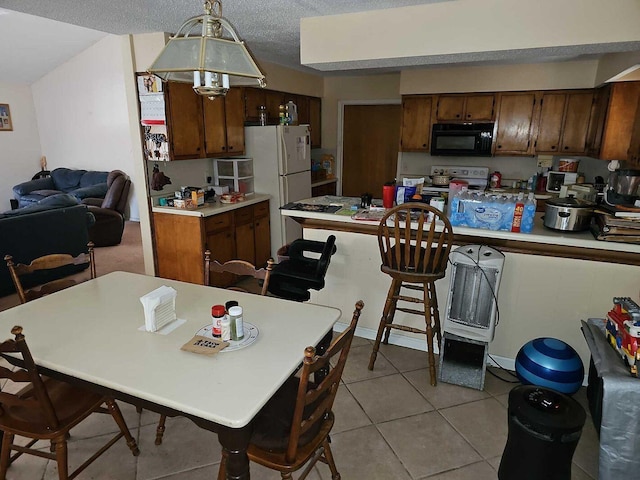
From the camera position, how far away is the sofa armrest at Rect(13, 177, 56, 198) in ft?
22.1

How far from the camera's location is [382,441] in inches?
82.4

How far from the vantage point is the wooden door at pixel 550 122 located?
4.60 m

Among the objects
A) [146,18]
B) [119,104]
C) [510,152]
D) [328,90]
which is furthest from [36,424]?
[119,104]

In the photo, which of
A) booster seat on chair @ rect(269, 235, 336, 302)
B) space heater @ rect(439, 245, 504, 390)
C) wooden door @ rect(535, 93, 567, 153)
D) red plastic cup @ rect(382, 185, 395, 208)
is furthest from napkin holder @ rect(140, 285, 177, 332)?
wooden door @ rect(535, 93, 567, 153)

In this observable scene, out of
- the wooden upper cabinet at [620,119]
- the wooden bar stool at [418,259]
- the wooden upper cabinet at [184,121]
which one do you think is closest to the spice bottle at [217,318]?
the wooden bar stool at [418,259]

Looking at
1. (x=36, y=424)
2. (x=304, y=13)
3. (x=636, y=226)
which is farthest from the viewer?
(x=304, y=13)

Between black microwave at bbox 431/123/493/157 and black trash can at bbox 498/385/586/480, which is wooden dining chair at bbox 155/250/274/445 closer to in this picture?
black trash can at bbox 498/385/586/480

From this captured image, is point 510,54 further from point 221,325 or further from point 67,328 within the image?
point 67,328

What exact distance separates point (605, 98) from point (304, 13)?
3342 millimetres

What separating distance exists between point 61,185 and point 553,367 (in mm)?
7702

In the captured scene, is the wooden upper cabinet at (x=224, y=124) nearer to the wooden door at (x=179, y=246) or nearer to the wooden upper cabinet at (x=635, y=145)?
the wooden door at (x=179, y=246)

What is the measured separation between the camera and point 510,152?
192 inches

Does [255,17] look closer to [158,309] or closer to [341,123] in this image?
[158,309]

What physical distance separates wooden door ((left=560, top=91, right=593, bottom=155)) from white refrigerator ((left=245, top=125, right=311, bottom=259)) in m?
3.02
